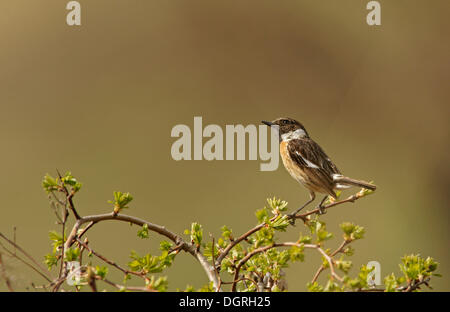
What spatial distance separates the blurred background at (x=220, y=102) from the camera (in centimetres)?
809

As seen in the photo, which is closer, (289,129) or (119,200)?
(119,200)

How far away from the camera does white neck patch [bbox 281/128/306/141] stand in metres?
3.80

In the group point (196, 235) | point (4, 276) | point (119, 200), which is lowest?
point (4, 276)

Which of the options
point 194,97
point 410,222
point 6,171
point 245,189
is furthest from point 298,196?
point 6,171

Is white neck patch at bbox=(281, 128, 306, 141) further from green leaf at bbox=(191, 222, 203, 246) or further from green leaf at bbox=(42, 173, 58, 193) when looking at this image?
green leaf at bbox=(42, 173, 58, 193)

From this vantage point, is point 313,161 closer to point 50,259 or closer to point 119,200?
point 119,200

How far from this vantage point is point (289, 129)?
12.7ft

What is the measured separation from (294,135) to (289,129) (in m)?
0.07

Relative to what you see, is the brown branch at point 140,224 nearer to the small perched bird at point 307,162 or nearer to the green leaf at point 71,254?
the green leaf at point 71,254

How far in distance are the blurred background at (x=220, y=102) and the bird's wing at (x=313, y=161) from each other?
393 cm

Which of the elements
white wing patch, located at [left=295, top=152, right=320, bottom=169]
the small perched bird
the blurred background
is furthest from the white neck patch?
the blurred background

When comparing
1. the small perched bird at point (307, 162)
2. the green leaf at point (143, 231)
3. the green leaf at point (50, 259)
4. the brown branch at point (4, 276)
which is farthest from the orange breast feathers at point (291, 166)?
the brown branch at point (4, 276)

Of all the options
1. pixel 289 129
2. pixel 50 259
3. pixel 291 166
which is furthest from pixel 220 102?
pixel 50 259
